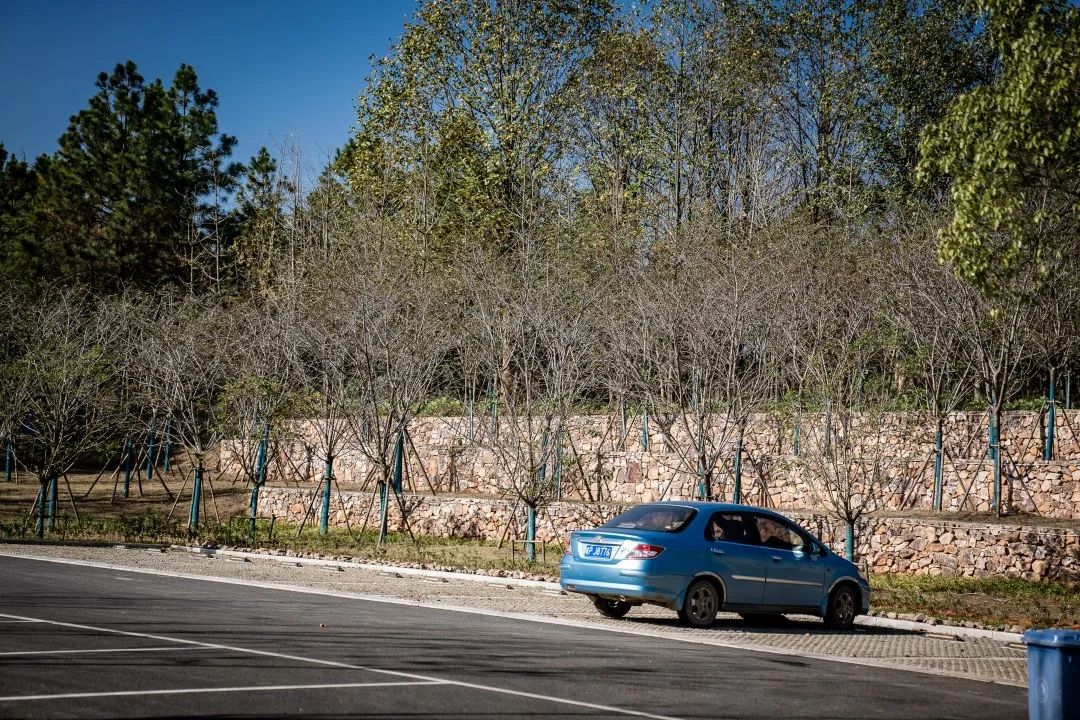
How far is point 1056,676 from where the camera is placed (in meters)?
6.94

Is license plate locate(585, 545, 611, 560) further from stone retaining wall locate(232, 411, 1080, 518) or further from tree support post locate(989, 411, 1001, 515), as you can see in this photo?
tree support post locate(989, 411, 1001, 515)

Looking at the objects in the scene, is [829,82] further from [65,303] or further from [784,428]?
[65,303]

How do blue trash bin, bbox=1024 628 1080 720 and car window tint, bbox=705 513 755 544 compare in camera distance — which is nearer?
blue trash bin, bbox=1024 628 1080 720

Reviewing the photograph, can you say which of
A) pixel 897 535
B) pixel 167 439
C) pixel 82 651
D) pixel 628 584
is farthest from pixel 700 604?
pixel 167 439

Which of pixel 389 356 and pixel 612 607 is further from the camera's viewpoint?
pixel 389 356

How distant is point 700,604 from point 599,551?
4.46 feet

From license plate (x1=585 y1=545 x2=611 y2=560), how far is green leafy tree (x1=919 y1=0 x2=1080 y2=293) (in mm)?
6461

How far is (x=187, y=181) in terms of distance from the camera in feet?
161

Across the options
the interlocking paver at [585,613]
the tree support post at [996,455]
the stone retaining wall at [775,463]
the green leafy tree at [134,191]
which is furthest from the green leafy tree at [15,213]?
the tree support post at [996,455]

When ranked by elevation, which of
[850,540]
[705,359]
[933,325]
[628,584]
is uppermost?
[933,325]

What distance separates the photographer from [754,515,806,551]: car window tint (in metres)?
14.0

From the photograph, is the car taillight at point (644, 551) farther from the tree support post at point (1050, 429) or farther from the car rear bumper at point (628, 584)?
the tree support post at point (1050, 429)

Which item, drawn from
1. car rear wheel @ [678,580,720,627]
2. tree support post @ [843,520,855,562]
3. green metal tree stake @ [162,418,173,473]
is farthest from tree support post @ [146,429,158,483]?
car rear wheel @ [678,580,720,627]

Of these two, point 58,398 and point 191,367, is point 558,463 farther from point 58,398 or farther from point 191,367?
point 191,367
